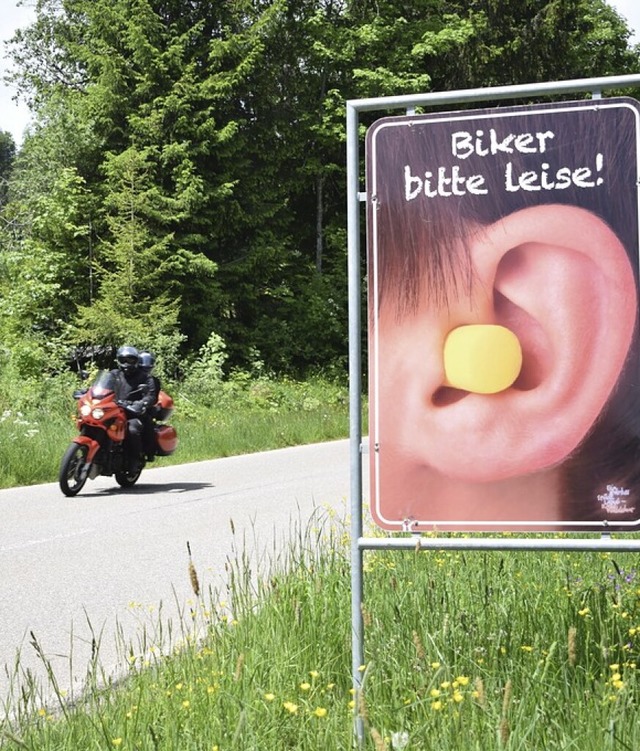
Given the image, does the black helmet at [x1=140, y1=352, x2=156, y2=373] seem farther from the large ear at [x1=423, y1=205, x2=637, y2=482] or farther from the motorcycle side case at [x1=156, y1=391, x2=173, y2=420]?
the large ear at [x1=423, y1=205, x2=637, y2=482]

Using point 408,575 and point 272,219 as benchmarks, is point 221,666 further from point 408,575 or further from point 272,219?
point 272,219

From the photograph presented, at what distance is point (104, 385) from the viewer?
525 inches

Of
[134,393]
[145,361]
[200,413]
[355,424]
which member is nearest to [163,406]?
[134,393]

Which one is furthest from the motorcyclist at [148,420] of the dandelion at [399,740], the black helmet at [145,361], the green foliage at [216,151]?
the green foliage at [216,151]

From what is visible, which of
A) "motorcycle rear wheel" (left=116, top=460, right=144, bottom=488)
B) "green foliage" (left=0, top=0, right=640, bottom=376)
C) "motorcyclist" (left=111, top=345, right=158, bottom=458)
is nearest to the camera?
"motorcyclist" (left=111, top=345, right=158, bottom=458)

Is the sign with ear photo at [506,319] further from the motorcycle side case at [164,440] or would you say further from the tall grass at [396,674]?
the motorcycle side case at [164,440]

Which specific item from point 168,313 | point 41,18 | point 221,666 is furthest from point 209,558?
point 41,18

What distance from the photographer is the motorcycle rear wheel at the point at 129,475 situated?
1359 cm

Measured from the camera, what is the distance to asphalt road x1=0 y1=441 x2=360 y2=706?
622cm

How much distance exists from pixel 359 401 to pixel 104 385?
9.71m

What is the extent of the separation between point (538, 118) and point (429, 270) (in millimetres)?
610

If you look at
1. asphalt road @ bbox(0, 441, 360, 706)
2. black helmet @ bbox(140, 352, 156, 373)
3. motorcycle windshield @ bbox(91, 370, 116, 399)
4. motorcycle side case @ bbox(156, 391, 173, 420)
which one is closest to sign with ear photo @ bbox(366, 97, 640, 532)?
asphalt road @ bbox(0, 441, 360, 706)

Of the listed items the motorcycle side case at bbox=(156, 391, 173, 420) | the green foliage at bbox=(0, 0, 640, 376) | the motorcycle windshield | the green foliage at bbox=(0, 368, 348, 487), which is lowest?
the green foliage at bbox=(0, 368, 348, 487)

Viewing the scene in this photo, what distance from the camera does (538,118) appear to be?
3.88 m
